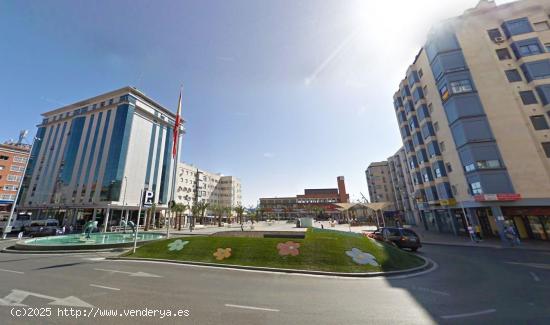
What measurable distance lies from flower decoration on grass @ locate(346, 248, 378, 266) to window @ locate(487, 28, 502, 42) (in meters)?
41.8

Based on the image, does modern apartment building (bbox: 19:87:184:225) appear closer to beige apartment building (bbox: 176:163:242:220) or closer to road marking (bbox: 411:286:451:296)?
beige apartment building (bbox: 176:163:242:220)

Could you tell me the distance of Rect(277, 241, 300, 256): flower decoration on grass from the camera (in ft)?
45.5

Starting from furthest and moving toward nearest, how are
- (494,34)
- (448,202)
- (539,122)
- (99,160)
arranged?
(99,160) < (448,202) < (494,34) < (539,122)

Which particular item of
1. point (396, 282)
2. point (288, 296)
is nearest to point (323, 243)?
point (396, 282)

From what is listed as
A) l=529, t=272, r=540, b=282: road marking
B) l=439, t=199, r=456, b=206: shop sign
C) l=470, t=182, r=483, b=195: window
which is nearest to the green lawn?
l=529, t=272, r=540, b=282: road marking

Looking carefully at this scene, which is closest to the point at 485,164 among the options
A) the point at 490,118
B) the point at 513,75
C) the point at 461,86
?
the point at 490,118

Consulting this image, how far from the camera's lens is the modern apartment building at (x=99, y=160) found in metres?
53.4

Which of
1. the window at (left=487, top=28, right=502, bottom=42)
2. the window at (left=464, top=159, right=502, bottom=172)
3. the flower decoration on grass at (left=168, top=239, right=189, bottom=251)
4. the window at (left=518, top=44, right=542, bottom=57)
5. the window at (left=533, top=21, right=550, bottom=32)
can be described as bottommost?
the flower decoration on grass at (left=168, top=239, right=189, bottom=251)

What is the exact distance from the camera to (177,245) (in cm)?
1708

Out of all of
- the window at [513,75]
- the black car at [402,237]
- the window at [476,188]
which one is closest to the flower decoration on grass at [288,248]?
the black car at [402,237]

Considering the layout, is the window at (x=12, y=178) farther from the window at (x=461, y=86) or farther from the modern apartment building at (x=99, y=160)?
the window at (x=461, y=86)

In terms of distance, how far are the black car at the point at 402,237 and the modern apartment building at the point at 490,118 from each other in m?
15.2

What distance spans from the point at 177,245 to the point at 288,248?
369 inches

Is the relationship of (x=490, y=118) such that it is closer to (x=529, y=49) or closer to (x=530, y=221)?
(x=529, y=49)
